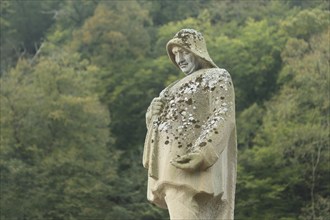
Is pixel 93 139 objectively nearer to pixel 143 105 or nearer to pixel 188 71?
pixel 143 105

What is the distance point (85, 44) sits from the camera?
4781cm

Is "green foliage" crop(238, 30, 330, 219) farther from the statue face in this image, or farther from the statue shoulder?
the statue shoulder

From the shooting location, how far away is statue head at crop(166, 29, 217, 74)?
7.08m

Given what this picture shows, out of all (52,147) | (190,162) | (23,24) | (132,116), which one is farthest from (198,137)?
(23,24)

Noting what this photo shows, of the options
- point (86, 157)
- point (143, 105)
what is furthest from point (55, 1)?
point (86, 157)

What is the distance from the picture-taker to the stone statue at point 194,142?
6.46m

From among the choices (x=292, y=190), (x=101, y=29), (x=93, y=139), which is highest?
(x=101, y=29)

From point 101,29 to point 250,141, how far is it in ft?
42.0

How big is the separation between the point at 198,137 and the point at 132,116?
123ft

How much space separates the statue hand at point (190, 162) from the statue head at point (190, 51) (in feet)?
3.29

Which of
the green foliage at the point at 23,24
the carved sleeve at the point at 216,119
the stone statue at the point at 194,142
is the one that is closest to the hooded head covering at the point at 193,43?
the stone statue at the point at 194,142

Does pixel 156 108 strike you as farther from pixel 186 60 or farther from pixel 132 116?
pixel 132 116

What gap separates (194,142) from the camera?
6605mm

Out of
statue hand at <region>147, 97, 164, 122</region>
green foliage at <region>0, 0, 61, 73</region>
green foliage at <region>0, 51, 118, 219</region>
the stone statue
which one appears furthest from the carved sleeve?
green foliage at <region>0, 0, 61, 73</region>
